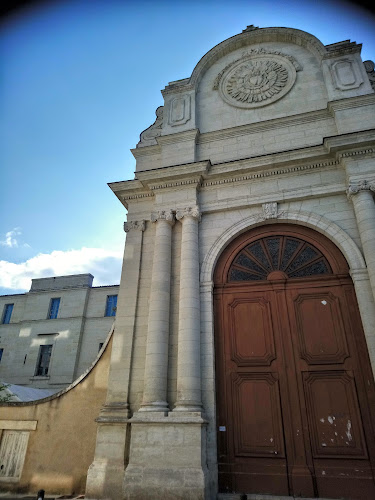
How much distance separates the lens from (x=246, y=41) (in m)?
10.2

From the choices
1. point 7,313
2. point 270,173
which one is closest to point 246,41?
A: point 270,173

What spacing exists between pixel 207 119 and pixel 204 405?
25.0ft

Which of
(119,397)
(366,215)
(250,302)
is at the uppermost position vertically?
(366,215)

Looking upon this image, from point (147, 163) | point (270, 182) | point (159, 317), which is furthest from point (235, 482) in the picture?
point (147, 163)

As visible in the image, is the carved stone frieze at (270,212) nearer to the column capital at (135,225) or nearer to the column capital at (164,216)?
the column capital at (164,216)

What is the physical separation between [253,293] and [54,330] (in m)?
17.0

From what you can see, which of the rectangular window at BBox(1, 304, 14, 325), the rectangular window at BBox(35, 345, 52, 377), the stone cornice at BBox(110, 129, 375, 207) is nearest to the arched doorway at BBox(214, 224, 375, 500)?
the stone cornice at BBox(110, 129, 375, 207)

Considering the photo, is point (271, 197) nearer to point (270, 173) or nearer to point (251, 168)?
point (270, 173)

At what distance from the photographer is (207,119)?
9.66 metres

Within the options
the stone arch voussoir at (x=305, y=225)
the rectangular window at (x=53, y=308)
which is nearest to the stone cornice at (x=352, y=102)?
the stone arch voussoir at (x=305, y=225)

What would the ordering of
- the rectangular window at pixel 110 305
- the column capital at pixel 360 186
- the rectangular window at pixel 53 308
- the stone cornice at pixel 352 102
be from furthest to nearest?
the rectangular window at pixel 53 308, the rectangular window at pixel 110 305, the stone cornice at pixel 352 102, the column capital at pixel 360 186

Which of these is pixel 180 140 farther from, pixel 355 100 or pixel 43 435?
pixel 43 435

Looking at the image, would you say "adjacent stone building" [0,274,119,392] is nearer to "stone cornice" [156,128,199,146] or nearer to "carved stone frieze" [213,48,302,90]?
"stone cornice" [156,128,199,146]

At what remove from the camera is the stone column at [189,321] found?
6270 millimetres
